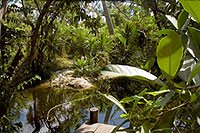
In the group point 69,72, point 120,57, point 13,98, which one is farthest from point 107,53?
point 13,98

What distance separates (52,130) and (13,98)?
635 mm

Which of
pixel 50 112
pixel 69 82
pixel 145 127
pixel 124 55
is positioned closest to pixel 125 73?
pixel 145 127

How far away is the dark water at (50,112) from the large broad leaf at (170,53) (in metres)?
2.51

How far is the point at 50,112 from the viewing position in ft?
9.42

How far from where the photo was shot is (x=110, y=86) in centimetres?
530

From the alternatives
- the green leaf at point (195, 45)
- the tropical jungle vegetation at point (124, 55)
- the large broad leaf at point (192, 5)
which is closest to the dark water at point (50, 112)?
the tropical jungle vegetation at point (124, 55)

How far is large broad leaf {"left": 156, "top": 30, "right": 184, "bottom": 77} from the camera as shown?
418 mm

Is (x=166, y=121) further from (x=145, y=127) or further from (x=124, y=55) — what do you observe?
(x=124, y=55)

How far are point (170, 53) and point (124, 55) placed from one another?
5557 millimetres

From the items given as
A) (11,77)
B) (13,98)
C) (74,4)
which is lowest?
(13,98)

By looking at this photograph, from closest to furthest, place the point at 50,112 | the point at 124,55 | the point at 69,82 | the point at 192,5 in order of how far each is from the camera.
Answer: the point at 192,5 < the point at 50,112 < the point at 69,82 < the point at 124,55

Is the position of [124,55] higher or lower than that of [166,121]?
lower

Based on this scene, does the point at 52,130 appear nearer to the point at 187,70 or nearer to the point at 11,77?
the point at 11,77

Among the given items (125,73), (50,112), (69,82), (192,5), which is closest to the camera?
(192,5)
